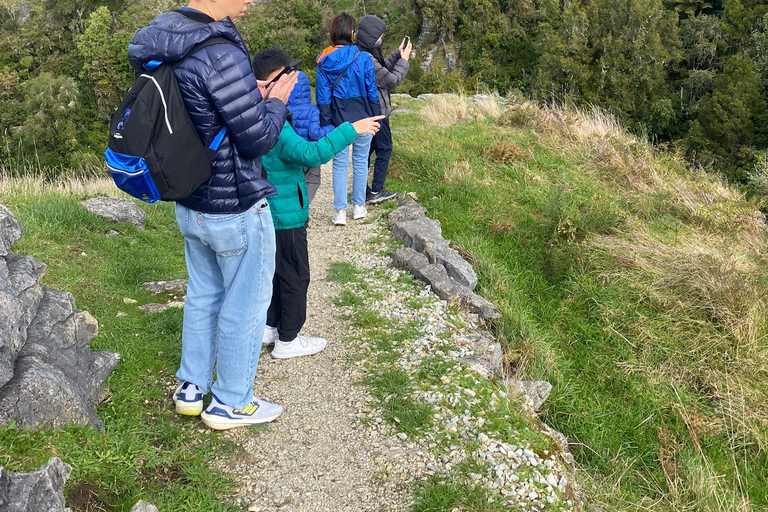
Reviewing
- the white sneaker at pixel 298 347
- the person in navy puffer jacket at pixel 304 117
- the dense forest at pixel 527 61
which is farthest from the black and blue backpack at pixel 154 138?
the dense forest at pixel 527 61

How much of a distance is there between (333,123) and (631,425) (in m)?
4.54

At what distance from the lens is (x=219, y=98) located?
267cm

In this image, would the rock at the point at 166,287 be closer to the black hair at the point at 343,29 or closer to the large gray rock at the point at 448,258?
the large gray rock at the point at 448,258

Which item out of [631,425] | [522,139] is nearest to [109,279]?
[631,425]

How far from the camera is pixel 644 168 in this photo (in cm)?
892

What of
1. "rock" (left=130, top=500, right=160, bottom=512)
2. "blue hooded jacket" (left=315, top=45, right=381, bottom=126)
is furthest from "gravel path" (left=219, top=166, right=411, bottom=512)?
"blue hooded jacket" (left=315, top=45, right=381, bottom=126)

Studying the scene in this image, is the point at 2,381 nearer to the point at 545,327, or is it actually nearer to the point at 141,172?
the point at 141,172

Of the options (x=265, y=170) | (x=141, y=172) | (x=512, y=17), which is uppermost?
(x=141, y=172)

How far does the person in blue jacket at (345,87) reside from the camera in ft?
21.3

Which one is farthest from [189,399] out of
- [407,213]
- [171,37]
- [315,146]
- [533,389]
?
[407,213]

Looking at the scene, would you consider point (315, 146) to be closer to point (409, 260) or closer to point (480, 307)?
point (480, 307)

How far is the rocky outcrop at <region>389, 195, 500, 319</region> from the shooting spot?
530cm

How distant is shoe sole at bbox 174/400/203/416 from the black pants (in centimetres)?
97

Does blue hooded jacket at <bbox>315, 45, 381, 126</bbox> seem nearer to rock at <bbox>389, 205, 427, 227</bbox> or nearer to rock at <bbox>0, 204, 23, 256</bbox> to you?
rock at <bbox>389, 205, 427, 227</bbox>
